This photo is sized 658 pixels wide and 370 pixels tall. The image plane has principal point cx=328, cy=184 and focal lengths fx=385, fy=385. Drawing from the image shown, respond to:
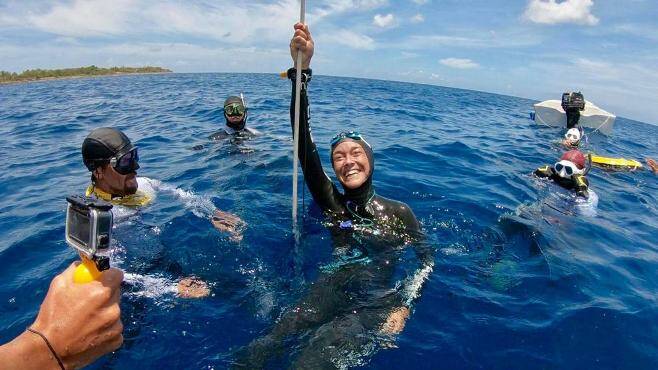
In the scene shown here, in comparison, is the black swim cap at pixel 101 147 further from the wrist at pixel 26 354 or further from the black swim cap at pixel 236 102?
the black swim cap at pixel 236 102

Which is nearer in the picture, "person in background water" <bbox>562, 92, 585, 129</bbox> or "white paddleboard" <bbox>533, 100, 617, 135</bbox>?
"person in background water" <bbox>562, 92, 585, 129</bbox>

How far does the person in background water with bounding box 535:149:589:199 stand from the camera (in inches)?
308

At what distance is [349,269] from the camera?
14.1 ft

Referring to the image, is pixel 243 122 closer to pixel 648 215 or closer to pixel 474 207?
pixel 474 207

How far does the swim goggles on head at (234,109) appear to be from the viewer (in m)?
10.6

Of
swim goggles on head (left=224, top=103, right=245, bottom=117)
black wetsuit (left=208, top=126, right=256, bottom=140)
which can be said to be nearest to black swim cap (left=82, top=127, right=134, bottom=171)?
swim goggles on head (left=224, top=103, right=245, bottom=117)

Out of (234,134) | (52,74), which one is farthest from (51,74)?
(234,134)

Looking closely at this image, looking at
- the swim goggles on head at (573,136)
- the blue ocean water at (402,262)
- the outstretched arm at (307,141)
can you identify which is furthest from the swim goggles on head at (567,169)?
the outstretched arm at (307,141)

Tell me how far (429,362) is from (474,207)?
4.38 m

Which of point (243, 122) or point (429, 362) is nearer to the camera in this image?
point (429, 362)

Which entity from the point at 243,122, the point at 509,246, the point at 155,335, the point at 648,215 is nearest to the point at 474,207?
the point at 509,246

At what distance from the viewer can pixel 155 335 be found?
133 inches

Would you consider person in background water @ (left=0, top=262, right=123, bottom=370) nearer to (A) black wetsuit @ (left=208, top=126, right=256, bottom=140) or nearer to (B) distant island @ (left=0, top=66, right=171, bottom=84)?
(A) black wetsuit @ (left=208, top=126, right=256, bottom=140)

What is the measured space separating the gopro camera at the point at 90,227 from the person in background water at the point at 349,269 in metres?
1.83
